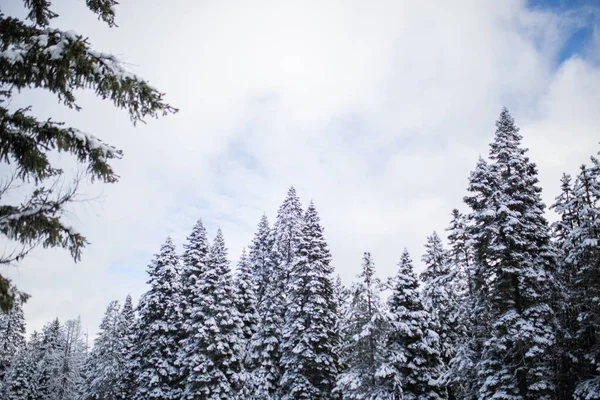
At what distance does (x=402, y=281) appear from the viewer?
2447 cm

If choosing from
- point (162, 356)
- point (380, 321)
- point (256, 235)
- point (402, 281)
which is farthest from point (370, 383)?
point (256, 235)

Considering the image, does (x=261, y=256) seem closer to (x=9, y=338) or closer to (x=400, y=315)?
(x=400, y=315)

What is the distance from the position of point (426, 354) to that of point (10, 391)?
4763cm

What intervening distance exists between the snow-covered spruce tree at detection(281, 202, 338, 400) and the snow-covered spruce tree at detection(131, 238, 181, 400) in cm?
820

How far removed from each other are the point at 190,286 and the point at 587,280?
25.0m

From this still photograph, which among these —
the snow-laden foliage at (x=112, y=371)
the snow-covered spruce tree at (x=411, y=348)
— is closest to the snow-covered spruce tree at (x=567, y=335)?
the snow-covered spruce tree at (x=411, y=348)

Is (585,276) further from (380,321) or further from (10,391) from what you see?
(10,391)

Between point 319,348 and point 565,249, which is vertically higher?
point 565,249

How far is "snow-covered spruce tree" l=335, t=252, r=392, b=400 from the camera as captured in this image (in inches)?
870

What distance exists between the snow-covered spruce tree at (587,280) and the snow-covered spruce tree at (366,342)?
31.2 feet

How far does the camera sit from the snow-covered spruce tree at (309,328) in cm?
2538

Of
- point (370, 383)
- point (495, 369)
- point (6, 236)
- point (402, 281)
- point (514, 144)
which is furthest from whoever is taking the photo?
point (402, 281)

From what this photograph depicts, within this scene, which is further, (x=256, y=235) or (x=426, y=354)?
(x=256, y=235)

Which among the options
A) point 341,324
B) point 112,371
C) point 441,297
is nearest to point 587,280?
point 441,297
